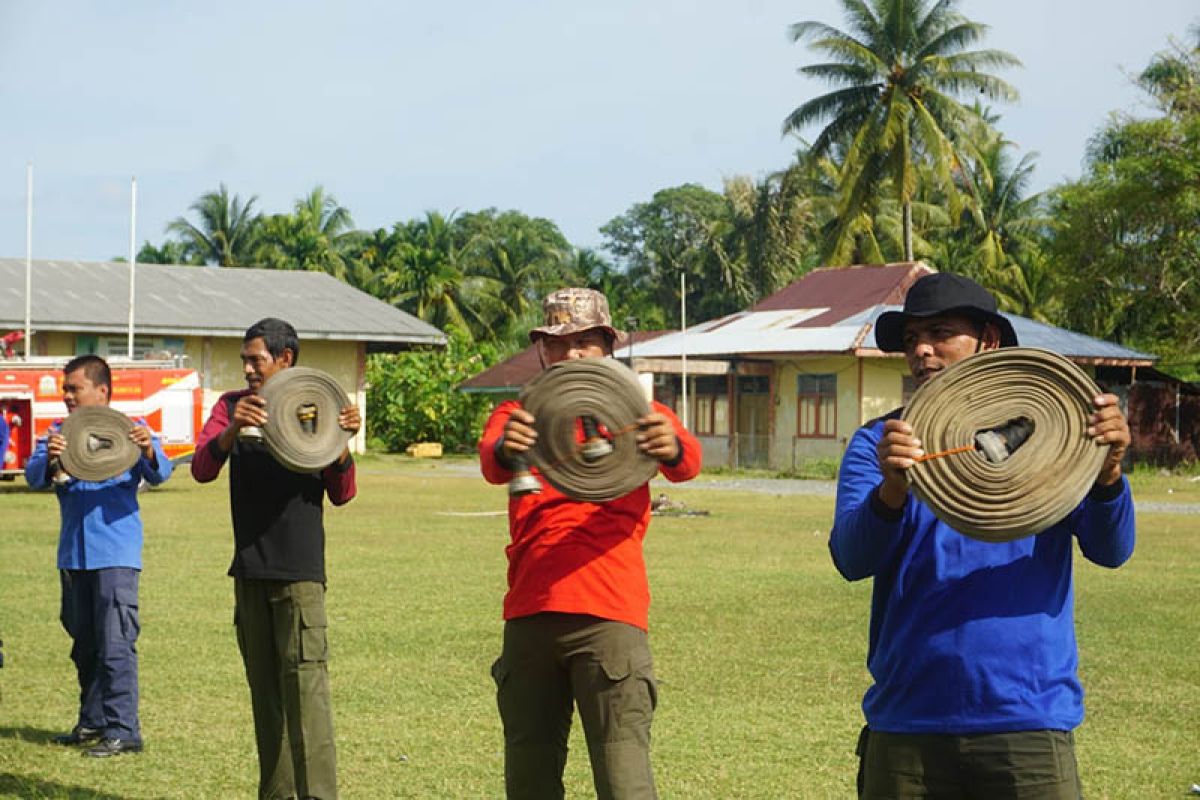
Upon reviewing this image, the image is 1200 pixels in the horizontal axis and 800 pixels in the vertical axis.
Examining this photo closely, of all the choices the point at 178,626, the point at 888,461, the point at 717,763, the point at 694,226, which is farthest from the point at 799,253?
the point at 888,461

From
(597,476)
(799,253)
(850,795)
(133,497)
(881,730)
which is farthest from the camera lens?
(799,253)

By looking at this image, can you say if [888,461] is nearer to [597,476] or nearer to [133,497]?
[597,476]

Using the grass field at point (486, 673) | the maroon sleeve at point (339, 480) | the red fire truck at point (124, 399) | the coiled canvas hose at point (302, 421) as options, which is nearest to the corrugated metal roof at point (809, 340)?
the red fire truck at point (124, 399)

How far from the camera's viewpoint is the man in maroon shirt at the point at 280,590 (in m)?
6.24

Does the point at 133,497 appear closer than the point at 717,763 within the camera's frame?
No

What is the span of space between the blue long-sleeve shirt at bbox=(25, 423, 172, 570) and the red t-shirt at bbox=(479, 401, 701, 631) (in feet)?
11.8

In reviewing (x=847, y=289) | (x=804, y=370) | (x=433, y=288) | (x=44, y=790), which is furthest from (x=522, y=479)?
(x=433, y=288)

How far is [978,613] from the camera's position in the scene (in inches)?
143

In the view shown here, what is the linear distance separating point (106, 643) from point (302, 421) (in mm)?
2326

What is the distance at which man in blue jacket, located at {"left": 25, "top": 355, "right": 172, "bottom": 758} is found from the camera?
781cm

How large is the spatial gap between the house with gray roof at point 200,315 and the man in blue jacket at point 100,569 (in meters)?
31.7

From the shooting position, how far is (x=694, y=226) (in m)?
85.2

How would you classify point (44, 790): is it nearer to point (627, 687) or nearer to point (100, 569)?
point (100, 569)

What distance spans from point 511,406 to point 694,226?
8124 cm
